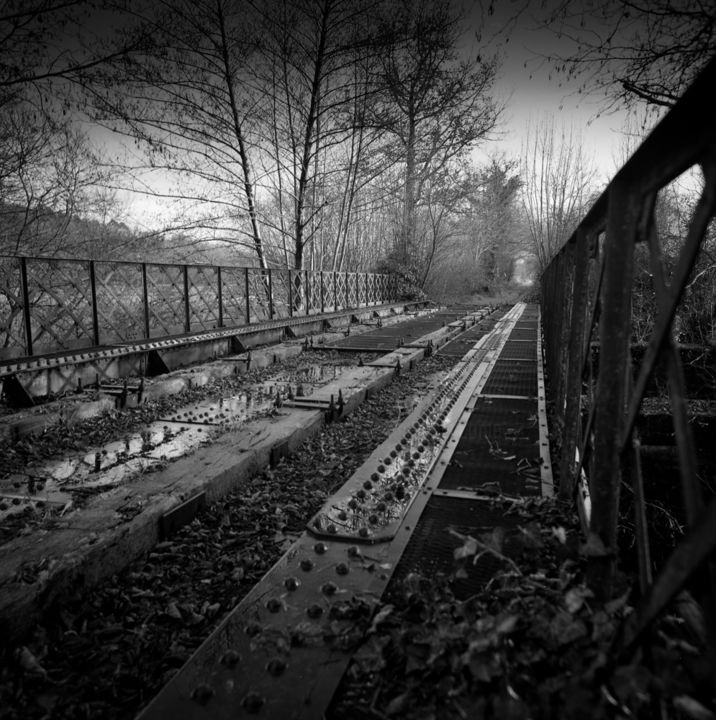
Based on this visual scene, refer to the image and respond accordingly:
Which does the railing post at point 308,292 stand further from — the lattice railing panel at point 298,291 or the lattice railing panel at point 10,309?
the lattice railing panel at point 10,309

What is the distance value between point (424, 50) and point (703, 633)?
17.0m

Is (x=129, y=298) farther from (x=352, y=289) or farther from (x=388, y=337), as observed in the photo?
(x=352, y=289)

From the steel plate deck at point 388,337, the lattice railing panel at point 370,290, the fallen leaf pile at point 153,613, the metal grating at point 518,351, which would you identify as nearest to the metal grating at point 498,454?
the fallen leaf pile at point 153,613

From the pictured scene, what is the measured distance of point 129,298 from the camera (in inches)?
377

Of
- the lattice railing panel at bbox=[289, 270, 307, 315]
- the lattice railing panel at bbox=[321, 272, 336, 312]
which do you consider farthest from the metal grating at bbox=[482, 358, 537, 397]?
the lattice railing panel at bbox=[321, 272, 336, 312]

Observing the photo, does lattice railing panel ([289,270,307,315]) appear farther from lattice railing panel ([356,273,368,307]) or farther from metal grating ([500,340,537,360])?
metal grating ([500,340,537,360])

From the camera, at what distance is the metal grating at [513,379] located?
5500 mm

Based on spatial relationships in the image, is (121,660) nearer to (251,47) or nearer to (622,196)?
(622,196)

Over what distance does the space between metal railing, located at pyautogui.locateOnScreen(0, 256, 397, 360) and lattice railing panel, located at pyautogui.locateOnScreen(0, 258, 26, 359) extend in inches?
0.6

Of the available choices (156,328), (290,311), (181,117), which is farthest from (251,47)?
(156,328)

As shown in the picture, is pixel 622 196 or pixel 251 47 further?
pixel 251 47

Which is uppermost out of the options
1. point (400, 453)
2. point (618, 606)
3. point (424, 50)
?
point (424, 50)

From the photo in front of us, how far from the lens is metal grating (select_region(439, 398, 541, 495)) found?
2900mm

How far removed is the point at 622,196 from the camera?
4.80 ft
